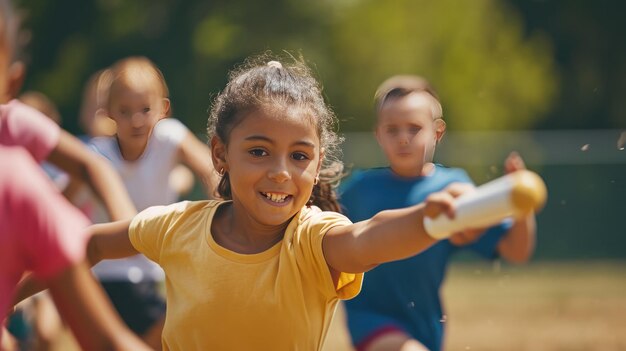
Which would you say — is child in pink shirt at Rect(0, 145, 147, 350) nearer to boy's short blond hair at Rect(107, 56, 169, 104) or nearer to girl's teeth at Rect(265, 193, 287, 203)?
girl's teeth at Rect(265, 193, 287, 203)

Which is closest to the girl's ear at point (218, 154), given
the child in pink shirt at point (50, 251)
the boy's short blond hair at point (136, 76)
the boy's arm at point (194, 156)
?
the child in pink shirt at point (50, 251)

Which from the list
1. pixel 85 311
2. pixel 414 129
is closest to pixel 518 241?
pixel 414 129

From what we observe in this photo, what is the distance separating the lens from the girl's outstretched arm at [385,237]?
2.72 metres

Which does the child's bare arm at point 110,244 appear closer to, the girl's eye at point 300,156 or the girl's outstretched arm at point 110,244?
the girl's outstretched arm at point 110,244

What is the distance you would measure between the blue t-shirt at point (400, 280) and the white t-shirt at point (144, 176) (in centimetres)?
149

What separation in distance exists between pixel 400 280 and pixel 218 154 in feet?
4.60

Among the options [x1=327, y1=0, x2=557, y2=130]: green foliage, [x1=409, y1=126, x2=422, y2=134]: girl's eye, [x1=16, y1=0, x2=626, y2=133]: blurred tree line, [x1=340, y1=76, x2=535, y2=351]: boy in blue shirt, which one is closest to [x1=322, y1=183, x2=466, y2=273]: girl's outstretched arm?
[x1=340, y1=76, x2=535, y2=351]: boy in blue shirt

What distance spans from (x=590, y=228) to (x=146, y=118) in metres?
9.43

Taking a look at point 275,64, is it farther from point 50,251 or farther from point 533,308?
point 533,308

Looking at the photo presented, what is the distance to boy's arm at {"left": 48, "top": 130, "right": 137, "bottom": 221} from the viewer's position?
14.3 feet

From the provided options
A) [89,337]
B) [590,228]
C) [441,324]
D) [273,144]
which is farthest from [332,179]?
[590,228]

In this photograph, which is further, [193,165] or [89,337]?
[193,165]

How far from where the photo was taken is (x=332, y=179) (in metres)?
4.05

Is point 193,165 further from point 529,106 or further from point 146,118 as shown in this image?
point 529,106
